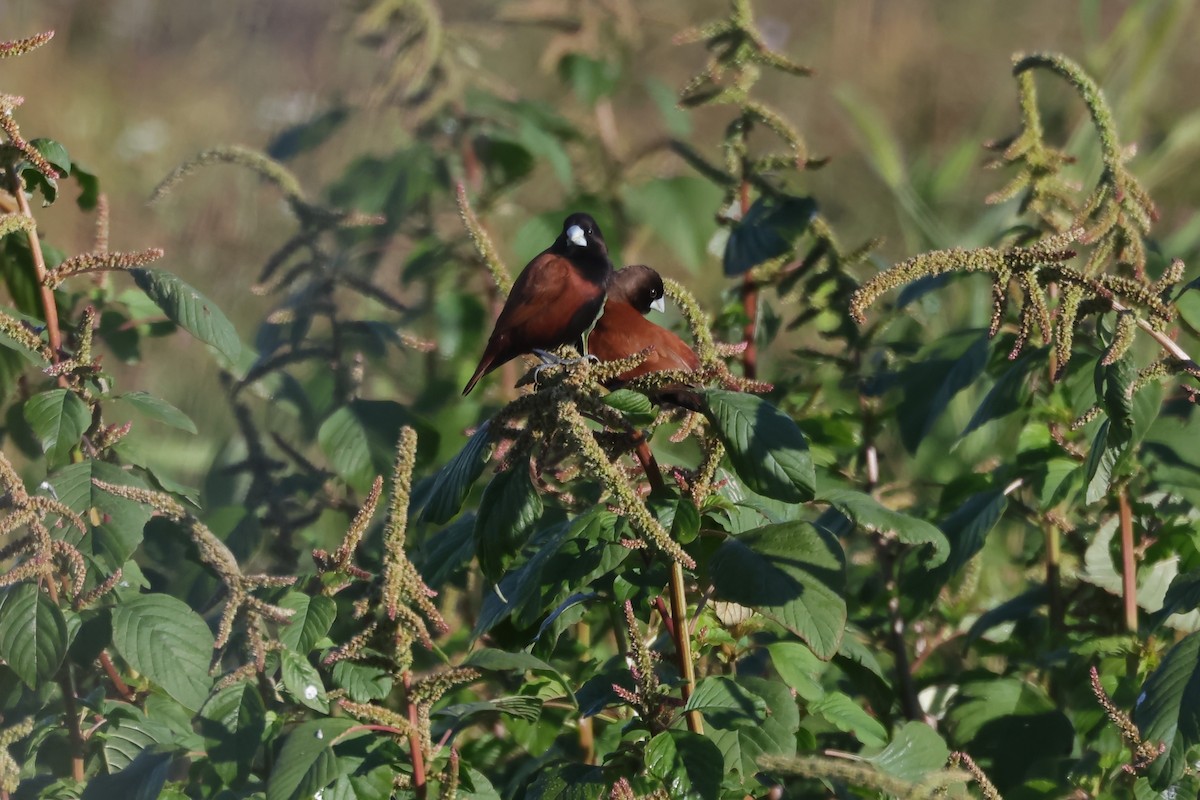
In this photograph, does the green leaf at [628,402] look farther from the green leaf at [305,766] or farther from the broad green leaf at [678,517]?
the green leaf at [305,766]

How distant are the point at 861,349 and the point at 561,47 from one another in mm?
1848

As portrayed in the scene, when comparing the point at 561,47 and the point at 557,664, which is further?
the point at 561,47

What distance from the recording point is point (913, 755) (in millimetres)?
1607

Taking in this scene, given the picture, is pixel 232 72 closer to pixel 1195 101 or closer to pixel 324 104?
pixel 324 104

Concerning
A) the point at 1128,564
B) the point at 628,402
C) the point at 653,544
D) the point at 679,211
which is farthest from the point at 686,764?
the point at 679,211

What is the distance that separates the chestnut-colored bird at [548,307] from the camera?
2.39 meters

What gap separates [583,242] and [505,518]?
54.1 inches

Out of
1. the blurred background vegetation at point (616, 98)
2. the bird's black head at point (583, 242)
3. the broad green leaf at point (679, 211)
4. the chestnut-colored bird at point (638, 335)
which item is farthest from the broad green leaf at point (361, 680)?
the blurred background vegetation at point (616, 98)

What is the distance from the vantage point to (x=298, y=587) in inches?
65.2

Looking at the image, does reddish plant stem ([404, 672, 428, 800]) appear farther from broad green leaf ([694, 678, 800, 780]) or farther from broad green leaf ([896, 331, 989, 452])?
broad green leaf ([896, 331, 989, 452])

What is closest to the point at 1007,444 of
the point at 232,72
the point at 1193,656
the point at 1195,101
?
the point at 1193,656

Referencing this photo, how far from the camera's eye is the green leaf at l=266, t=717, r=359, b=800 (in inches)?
53.3

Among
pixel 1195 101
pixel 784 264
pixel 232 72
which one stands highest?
pixel 1195 101

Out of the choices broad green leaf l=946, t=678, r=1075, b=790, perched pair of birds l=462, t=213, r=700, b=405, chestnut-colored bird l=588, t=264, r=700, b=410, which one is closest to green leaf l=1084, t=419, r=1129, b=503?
broad green leaf l=946, t=678, r=1075, b=790
